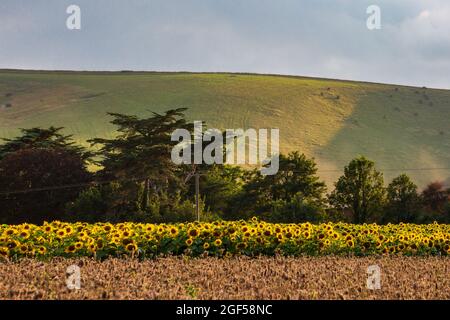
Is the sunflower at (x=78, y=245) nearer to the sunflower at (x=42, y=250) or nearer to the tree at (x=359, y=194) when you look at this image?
the sunflower at (x=42, y=250)

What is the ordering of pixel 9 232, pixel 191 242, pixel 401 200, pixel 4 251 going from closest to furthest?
pixel 4 251 → pixel 9 232 → pixel 191 242 → pixel 401 200

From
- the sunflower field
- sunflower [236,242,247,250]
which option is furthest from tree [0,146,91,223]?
sunflower [236,242,247,250]

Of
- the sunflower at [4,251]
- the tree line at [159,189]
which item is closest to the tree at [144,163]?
the tree line at [159,189]

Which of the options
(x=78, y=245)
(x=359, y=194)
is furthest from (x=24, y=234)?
(x=359, y=194)

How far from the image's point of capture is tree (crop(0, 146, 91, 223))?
63719mm

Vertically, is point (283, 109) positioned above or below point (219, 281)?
above

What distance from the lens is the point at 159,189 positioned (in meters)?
63.1

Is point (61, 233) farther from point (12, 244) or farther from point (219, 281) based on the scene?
point (219, 281)

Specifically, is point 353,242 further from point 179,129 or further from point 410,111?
point 410,111

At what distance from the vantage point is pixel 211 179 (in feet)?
228

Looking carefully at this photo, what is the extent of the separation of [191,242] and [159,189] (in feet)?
148

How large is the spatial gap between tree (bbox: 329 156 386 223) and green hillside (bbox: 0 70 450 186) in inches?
1720

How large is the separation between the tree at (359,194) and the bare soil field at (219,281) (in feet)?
165

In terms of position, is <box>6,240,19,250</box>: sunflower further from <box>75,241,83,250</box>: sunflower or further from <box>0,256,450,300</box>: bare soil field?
<box>0,256,450,300</box>: bare soil field
